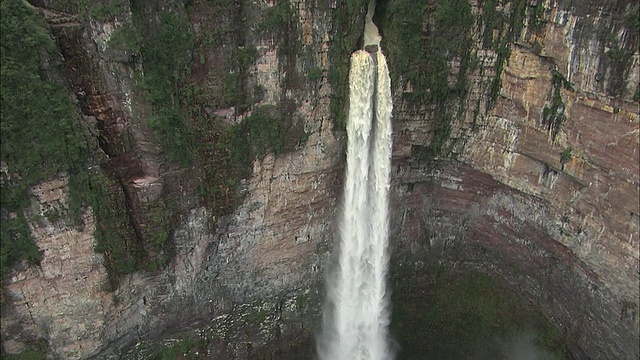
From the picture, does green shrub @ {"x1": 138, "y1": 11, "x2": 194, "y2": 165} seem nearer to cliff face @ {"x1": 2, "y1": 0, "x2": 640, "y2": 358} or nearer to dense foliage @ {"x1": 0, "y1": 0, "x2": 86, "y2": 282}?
cliff face @ {"x1": 2, "y1": 0, "x2": 640, "y2": 358}

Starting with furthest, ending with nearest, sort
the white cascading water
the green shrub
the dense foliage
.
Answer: the white cascading water → the green shrub → the dense foliage

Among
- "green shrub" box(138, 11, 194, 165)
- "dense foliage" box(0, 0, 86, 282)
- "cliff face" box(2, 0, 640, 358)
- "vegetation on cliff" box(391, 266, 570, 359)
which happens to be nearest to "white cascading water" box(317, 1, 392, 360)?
"cliff face" box(2, 0, 640, 358)

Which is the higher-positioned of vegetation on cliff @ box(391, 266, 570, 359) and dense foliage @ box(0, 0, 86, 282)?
dense foliage @ box(0, 0, 86, 282)

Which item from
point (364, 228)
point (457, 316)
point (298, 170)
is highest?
point (298, 170)

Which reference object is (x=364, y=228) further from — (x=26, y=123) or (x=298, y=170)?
(x=26, y=123)

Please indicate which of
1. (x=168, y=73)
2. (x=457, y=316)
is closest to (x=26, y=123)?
(x=168, y=73)

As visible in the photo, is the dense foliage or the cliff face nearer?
the dense foliage
